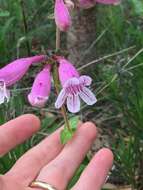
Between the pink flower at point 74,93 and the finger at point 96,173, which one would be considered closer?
the pink flower at point 74,93

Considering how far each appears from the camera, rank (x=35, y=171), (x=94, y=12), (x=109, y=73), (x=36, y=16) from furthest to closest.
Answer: (x=36, y=16) → (x=94, y=12) → (x=109, y=73) → (x=35, y=171)

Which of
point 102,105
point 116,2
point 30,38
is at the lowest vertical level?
point 102,105

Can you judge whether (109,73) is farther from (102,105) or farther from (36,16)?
(36,16)

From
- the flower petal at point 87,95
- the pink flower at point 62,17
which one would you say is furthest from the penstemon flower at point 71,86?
the pink flower at point 62,17

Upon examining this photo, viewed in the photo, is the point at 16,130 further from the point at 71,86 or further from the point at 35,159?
the point at 71,86

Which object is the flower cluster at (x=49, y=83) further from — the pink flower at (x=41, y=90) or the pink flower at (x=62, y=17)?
the pink flower at (x=62, y=17)

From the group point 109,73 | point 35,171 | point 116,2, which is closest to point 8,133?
point 35,171
